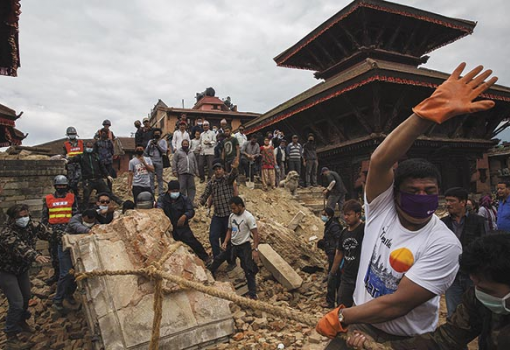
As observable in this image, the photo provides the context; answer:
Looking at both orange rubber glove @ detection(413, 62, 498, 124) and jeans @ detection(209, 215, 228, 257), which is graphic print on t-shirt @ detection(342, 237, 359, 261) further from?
orange rubber glove @ detection(413, 62, 498, 124)

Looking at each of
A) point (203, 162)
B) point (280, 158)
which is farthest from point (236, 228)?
point (280, 158)

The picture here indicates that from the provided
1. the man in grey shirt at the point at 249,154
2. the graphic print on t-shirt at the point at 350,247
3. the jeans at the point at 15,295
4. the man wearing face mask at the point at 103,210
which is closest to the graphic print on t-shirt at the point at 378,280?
the graphic print on t-shirt at the point at 350,247

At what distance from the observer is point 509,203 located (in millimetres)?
4504

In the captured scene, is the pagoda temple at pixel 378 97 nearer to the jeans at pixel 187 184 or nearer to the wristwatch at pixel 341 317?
the jeans at pixel 187 184

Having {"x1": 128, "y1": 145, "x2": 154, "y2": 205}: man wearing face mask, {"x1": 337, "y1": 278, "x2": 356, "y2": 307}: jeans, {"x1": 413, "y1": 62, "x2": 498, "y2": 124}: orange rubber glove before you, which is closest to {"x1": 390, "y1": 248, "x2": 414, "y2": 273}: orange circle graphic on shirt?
{"x1": 413, "y1": 62, "x2": 498, "y2": 124}: orange rubber glove

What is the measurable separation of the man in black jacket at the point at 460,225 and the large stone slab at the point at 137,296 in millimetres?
2715

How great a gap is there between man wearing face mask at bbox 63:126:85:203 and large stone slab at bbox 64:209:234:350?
3907 mm

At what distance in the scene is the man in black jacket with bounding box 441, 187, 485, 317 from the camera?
361cm

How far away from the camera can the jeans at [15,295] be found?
4355 millimetres

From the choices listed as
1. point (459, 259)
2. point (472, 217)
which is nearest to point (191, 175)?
point (472, 217)

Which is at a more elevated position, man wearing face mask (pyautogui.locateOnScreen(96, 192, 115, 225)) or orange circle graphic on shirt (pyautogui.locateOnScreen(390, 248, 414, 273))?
man wearing face mask (pyautogui.locateOnScreen(96, 192, 115, 225))

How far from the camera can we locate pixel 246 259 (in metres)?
5.12

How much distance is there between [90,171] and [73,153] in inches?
29.8

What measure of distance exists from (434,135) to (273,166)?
6797 millimetres
